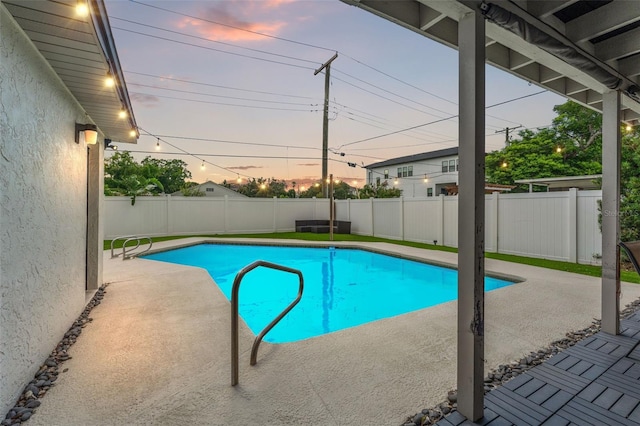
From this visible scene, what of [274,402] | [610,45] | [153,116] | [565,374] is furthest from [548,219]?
[153,116]

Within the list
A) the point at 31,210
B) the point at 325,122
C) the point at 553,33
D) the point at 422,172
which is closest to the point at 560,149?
the point at 422,172

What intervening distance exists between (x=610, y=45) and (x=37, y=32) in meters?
4.72

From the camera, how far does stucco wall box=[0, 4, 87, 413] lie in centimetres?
193

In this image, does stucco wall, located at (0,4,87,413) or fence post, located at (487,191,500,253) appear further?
fence post, located at (487,191,500,253)

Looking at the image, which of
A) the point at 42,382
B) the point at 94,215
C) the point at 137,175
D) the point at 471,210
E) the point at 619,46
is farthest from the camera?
the point at 137,175

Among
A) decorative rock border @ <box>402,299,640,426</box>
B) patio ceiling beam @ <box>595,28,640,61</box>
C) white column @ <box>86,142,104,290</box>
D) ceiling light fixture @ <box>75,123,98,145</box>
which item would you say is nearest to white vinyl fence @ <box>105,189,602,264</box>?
decorative rock border @ <box>402,299,640,426</box>

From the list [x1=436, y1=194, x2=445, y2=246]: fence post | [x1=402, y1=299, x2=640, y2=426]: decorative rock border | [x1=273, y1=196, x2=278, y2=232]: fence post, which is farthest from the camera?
[x1=273, y1=196, x2=278, y2=232]: fence post

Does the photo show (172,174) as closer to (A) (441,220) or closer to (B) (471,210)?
(A) (441,220)

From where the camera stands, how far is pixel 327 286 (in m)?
6.75

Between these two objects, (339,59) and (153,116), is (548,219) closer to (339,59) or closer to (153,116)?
(339,59)

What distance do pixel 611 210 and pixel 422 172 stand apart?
21726mm

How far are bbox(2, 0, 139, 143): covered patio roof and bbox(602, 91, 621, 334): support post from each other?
4531mm

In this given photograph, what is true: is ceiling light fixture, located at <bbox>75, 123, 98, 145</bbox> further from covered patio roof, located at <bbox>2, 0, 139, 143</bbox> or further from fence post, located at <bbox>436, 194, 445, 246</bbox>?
fence post, located at <bbox>436, 194, 445, 246</bbox>

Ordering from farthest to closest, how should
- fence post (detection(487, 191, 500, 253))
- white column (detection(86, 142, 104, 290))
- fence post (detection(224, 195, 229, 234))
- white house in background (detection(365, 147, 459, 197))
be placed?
white house in background (detection(365, 147, 459, 197)) < fence post (detection(224, 195, 229, 234)) < fence post (detection(487, 191, 500, 253)) < white column (detection(86, 142, 104, 290))
